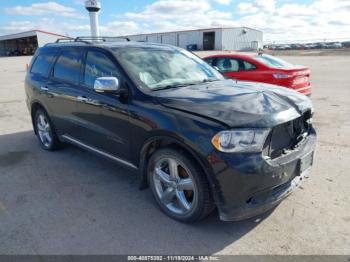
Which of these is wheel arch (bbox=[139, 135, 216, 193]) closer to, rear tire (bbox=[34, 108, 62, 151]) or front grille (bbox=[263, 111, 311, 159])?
front grille (bbox=[263, 111, 311, 159])

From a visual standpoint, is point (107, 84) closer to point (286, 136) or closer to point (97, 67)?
point (97, 67)

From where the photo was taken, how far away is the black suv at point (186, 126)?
2619mm

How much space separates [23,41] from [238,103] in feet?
254

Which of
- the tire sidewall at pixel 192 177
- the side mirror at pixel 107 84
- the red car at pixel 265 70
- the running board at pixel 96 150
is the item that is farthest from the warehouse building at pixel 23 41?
the tire sidewall at pixel 192 177

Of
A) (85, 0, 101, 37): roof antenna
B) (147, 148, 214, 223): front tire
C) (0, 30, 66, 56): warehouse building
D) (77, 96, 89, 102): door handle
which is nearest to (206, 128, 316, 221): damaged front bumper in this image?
(147, 148, 214, 223): front tire

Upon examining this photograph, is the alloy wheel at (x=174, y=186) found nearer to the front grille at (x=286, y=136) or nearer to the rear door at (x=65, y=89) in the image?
the front grille at (x=286, y=136)

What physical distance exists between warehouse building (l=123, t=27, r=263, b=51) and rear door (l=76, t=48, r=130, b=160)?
6027 centimetres

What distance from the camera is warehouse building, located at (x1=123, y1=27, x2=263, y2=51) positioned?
6272 cm

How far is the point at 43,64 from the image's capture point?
5223 millimetres

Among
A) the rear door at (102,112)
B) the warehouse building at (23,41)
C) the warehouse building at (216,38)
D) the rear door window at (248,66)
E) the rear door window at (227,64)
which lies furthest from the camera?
the warehouse building at (216,38)

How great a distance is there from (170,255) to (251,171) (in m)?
1.05

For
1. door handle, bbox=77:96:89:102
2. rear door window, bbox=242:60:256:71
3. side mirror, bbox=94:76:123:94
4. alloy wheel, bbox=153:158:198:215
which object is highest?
rear door window, bbox=242:60:256:71

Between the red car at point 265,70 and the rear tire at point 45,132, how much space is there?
4.17 m

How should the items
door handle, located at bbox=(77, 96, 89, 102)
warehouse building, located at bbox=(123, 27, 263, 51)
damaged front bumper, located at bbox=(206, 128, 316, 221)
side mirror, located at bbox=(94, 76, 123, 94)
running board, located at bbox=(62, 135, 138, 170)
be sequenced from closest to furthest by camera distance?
damaged front bumper, located at bbox=(206, 128, 316, 221)
side mirror, located at bbox=(94, 76, 123, 94)
running board, located at bbox=(62, 135, 138, 170)
door handle, located at bbox=(77, 96, 89, 102)
warehouse building, located at bbox=(123, 27, 263, 51)
